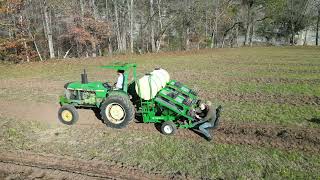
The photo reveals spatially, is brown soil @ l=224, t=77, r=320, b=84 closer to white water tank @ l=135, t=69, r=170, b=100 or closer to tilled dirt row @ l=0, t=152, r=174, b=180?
white water tank @ l=135, t=69, r=170, b=100

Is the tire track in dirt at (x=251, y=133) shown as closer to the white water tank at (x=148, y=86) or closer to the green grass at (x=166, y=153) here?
the green grass at (x=166, y=153)

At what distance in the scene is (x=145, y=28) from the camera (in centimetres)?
4166

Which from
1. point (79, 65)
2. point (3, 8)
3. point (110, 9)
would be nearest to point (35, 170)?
point (79, 65)

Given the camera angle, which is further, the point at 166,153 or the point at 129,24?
the point at 129,24

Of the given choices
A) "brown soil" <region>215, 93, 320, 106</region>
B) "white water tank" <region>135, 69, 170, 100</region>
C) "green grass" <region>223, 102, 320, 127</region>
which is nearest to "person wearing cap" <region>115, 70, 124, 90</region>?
"white water tank" <region>135, 69, 170, 100</region>

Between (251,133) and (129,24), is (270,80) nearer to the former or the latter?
(251,133)

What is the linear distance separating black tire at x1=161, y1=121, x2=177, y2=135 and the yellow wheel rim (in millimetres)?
3403

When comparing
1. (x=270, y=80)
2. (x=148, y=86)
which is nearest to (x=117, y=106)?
(x=148, y=86)

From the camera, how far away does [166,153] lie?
8.35m

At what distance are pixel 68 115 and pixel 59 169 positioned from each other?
3.05 metres

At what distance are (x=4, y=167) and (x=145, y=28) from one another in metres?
35.5

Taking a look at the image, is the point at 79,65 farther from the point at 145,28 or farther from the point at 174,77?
the point at 145,28

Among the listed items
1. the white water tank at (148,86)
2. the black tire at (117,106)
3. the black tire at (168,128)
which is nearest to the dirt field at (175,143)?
the black tire at (168,128)

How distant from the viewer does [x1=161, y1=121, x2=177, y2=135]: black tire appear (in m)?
9.34
